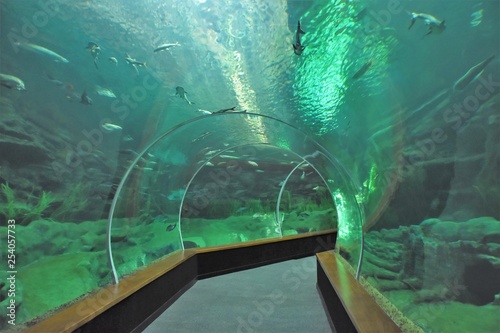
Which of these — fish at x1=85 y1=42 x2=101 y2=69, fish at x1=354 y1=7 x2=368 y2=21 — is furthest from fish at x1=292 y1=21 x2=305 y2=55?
fish at x1=85 y1=42 x2=101 y2=69

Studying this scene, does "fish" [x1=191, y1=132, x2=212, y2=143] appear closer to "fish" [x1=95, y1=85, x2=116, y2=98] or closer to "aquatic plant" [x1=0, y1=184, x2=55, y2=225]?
"fish" [x1=95, y1=85, x2=116, y2=98]

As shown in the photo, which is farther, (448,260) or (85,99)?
(85,99)

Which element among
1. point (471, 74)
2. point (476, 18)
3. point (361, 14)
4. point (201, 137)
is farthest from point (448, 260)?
point (201, 137)

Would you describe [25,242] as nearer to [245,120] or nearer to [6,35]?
[6,35]

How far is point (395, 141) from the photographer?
9.95ft

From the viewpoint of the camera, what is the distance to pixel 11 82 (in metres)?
2.93

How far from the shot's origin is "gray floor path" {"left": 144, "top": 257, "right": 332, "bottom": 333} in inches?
166

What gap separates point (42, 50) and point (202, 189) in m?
6.82

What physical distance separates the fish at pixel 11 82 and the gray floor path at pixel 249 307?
3.28 meters

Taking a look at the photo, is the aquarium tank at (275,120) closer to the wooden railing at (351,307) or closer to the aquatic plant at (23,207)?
the aquatic plant at (23,207)

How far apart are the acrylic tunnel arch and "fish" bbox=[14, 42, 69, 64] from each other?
2089 mm

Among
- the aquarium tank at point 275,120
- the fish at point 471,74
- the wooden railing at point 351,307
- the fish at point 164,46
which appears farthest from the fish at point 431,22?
the fish at point 164,46

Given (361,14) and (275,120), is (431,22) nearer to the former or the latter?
(361,14)

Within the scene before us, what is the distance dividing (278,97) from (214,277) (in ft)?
15.1
